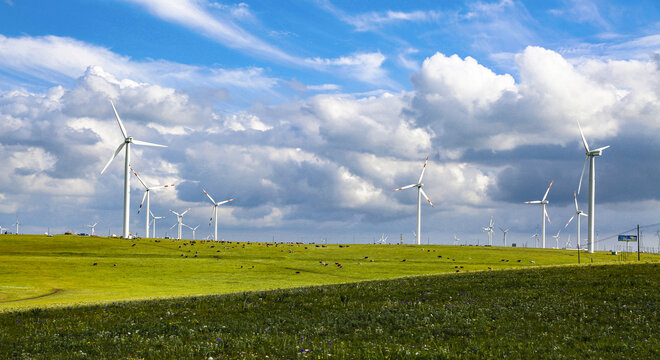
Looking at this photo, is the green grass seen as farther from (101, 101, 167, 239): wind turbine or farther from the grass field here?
(101, 101, 167, 239): wind turbine

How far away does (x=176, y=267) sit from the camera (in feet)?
248

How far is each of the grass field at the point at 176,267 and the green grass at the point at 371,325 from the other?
13.1 metres

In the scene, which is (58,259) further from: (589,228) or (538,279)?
(589,228)

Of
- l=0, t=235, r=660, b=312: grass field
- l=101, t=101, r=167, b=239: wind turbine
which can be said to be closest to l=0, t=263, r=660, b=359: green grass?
l=0, t=235, r=660, b=312: grass field

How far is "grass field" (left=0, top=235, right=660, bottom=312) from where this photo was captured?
51.9 m

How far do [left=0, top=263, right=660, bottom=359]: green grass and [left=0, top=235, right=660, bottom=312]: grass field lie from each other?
42.8 ft

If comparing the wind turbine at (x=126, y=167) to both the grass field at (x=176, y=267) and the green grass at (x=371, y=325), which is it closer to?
the grass field at (x=176, y=267)

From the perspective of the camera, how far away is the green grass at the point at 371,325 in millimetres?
18719

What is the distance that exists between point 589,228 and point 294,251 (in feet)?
249

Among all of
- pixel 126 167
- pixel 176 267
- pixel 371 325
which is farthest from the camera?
pixel 126 167

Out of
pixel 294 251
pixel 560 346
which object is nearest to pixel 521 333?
pixel 560 346

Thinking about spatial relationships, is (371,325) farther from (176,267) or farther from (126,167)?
(126,167)

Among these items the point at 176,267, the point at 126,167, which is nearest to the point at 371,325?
the point at 176,267

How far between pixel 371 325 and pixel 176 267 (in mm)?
57891
